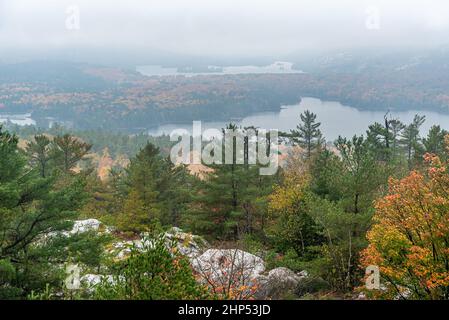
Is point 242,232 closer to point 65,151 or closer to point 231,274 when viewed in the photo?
point 231,274

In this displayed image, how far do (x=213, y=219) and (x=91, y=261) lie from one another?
14155 mm

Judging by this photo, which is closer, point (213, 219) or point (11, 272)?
point (11, 272)

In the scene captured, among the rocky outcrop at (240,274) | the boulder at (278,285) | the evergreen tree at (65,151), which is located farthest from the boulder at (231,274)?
the evergreen tree at (65,151)

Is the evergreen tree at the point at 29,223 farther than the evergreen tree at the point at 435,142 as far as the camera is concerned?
No

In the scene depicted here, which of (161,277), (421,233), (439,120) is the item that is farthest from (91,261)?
(439,120)

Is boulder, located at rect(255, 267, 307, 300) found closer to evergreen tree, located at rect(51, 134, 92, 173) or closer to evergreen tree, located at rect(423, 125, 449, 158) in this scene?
evergreen tree, located at rect(423, 125, 449, 158)

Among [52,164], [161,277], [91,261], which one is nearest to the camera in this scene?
[161,277]

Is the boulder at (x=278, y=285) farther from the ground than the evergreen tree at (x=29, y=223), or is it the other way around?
the evergreen tree at (x=29, y=223)

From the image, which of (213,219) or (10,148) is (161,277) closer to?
(10,148)

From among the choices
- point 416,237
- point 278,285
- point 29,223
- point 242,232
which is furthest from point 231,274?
point 242,232

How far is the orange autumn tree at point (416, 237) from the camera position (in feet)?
37.4

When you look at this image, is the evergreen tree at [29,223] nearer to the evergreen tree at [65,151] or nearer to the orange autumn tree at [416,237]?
the orange autumn tree at [416,237]
